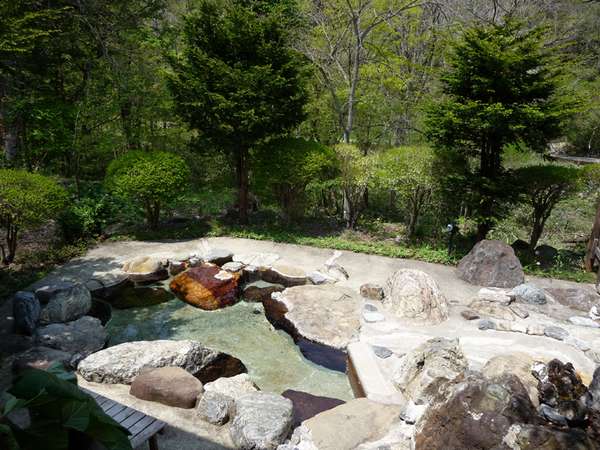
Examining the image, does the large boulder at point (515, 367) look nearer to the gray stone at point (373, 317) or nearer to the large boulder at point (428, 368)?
the large boulder at point (428, 368)

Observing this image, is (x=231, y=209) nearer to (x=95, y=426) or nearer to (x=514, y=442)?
(x=514, y=442)

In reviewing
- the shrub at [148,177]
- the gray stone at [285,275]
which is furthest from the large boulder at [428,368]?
the shrub at [148,177]

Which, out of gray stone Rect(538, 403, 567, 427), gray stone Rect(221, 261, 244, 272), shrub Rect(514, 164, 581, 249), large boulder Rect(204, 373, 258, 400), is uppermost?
shrub Rect(514, 164, 581, 249)

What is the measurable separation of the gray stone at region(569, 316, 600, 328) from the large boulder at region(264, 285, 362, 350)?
3243 mm

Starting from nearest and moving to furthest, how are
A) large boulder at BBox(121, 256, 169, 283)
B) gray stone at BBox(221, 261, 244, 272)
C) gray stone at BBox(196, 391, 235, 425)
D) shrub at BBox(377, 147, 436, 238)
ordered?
gray stone at BBox(196, 391, 235, 425) < large boulder at BBox(121, 256, 169, 283) < gray stone at BBox(221, 261, 244, 272) < shrub at BBox(377, 147, 436, 238)

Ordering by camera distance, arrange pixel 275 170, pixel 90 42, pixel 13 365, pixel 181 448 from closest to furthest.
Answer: pixel 181 448, pixel 13 365, pixel 275 170, pixel 90 42

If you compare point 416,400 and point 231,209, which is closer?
point 416,400

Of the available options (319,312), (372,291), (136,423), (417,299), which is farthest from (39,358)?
(417,299)

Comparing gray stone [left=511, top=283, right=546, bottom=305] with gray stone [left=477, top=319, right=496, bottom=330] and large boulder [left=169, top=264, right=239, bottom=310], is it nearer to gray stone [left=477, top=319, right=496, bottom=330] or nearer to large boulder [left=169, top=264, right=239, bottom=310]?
gray stone [left=477, top=319, right=496, bottom=330]

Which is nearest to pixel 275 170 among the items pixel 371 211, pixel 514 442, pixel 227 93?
pixel 227 93

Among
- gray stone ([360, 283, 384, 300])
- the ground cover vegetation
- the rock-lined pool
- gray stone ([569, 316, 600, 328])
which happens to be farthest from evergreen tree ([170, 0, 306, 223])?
gray stone ([569, 316, 600, 328])

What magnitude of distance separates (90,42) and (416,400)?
38.3 ft

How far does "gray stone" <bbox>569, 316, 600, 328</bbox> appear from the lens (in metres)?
6.18

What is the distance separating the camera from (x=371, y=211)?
1252cm
